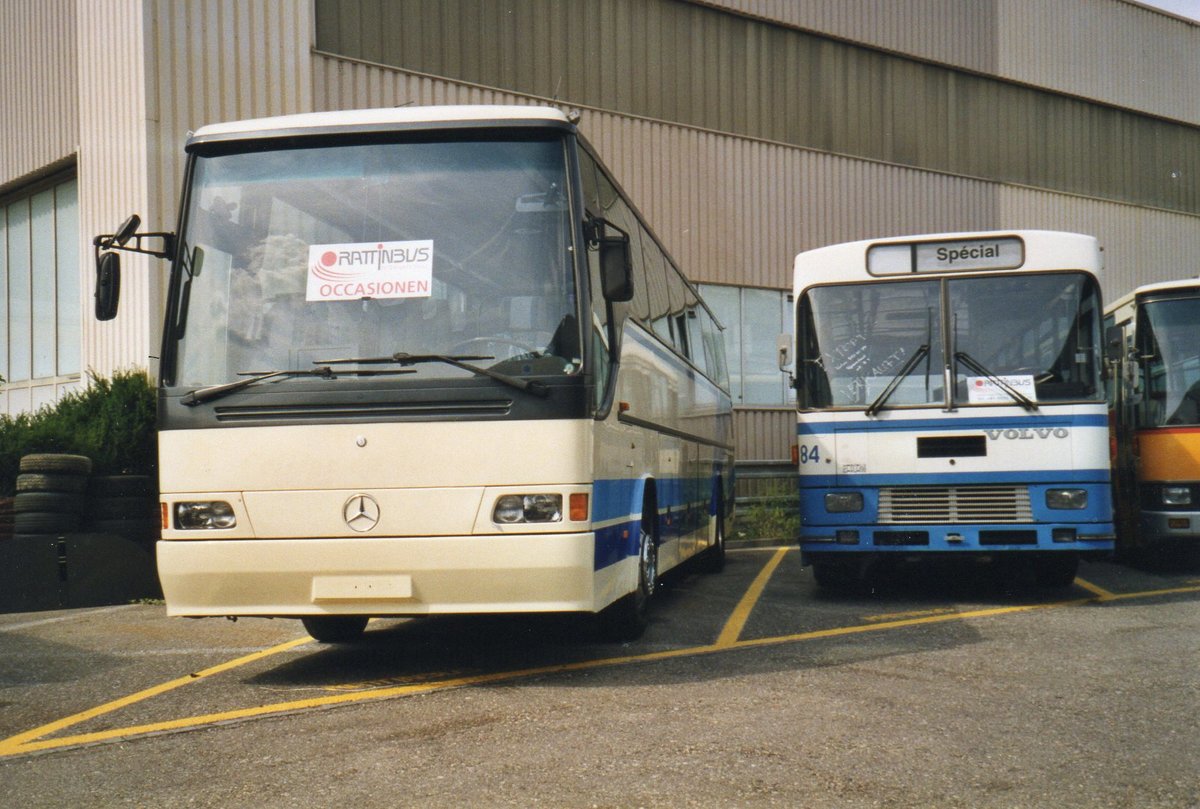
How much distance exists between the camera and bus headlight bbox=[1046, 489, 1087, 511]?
1005 centimetres

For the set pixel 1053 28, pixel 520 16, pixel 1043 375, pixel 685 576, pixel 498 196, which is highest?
pixel 1053 28

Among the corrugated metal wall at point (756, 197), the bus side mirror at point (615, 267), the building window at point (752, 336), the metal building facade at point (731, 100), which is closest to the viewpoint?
the bus side mirror at point (615, 267)

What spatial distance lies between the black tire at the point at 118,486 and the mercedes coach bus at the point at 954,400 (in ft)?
20.2

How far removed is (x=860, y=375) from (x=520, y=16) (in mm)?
9429

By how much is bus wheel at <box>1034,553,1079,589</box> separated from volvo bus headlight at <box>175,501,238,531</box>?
23.3 feet

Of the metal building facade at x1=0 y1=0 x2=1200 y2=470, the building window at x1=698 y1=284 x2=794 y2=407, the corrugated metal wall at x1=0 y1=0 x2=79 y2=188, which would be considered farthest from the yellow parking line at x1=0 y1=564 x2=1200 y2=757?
the building window at x1=698 y1=284 x2=794 y2=407

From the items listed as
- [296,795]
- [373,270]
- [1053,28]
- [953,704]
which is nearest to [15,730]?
[296,795]

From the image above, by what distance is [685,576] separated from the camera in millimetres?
13297

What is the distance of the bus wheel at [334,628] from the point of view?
28.5ft

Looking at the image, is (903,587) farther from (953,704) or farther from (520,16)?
(520,16)

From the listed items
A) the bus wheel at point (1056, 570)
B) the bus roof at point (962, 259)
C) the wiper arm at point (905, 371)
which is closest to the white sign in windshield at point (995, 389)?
the wiper arm at point (905, 371)

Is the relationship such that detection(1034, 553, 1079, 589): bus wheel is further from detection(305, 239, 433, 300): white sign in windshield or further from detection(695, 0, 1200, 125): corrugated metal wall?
detection(695, 0, 1200, 125): corrugated metal wall

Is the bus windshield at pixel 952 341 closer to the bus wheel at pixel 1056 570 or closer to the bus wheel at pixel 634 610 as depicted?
Answer: the bus wheel at pixel 1056 570

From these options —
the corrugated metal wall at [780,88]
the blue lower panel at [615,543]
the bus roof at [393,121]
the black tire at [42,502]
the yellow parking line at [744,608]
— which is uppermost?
the corrugated metal wall at [780,88]
